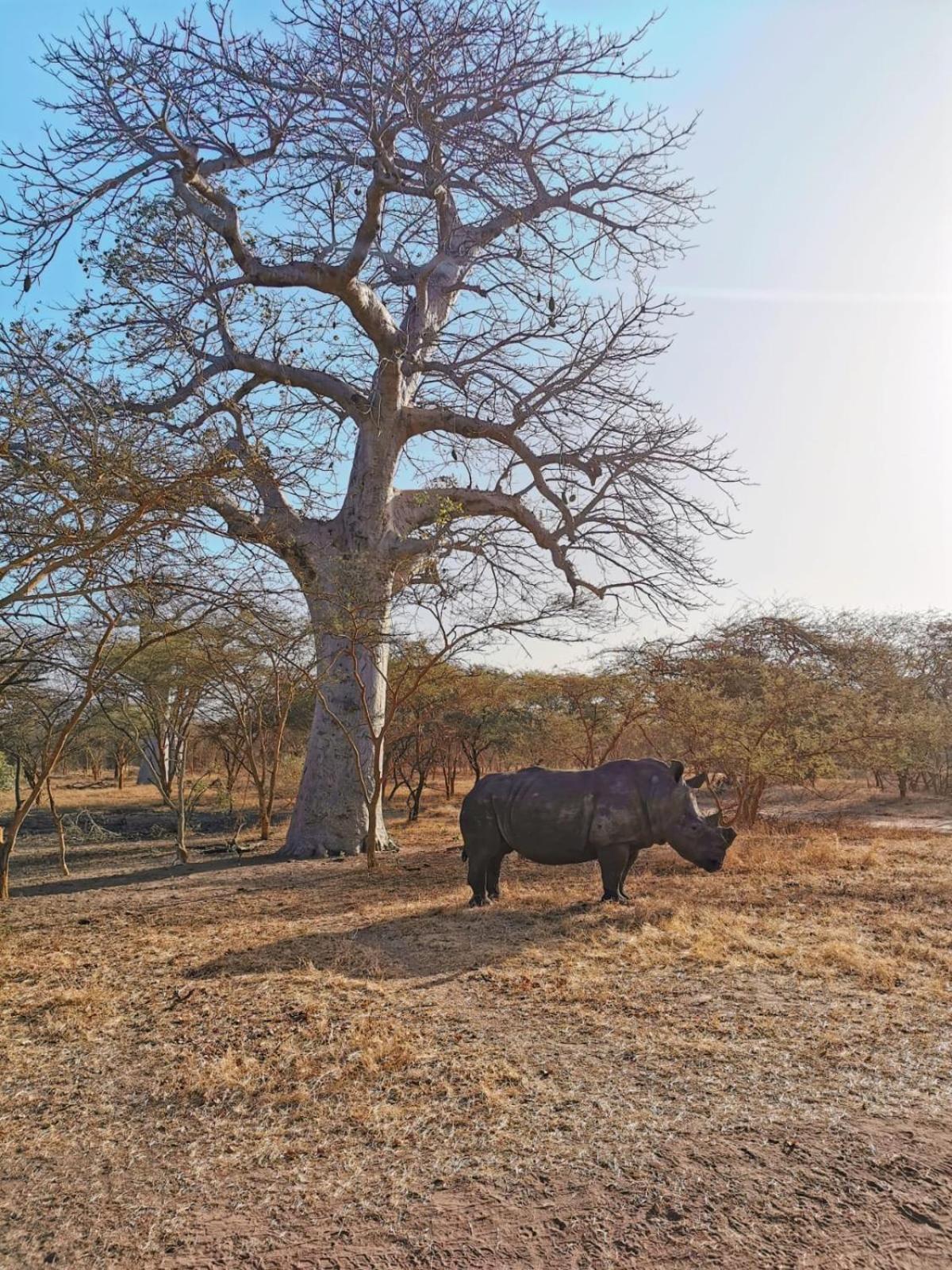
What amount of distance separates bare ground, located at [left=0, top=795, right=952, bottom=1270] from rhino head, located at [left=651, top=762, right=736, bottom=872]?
2.22 feet

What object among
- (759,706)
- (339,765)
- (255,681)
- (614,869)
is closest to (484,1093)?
(614,869)

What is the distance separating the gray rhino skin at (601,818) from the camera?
730cm

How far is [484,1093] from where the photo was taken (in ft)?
11.2

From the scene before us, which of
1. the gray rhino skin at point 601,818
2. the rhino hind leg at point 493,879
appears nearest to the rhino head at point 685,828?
the gray rhino skin at point 601,818

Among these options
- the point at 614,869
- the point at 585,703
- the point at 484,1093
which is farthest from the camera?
the point at 585,703

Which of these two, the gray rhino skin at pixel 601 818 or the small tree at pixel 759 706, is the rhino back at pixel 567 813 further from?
the small tree at pixel 759 706

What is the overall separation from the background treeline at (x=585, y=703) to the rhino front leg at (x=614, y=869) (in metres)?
3.54

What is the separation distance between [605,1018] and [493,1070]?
948mm

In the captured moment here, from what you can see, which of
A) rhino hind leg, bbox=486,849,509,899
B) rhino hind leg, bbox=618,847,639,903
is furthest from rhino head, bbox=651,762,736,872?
rhino hind leg, bbox=486,849,509,899

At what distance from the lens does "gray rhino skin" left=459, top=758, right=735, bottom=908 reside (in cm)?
730

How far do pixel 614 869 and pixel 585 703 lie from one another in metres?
10.5

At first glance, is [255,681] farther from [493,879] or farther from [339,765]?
[493,879]

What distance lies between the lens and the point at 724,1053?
12.6 ft

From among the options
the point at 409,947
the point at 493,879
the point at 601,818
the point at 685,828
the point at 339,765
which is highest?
the point at 339,765
